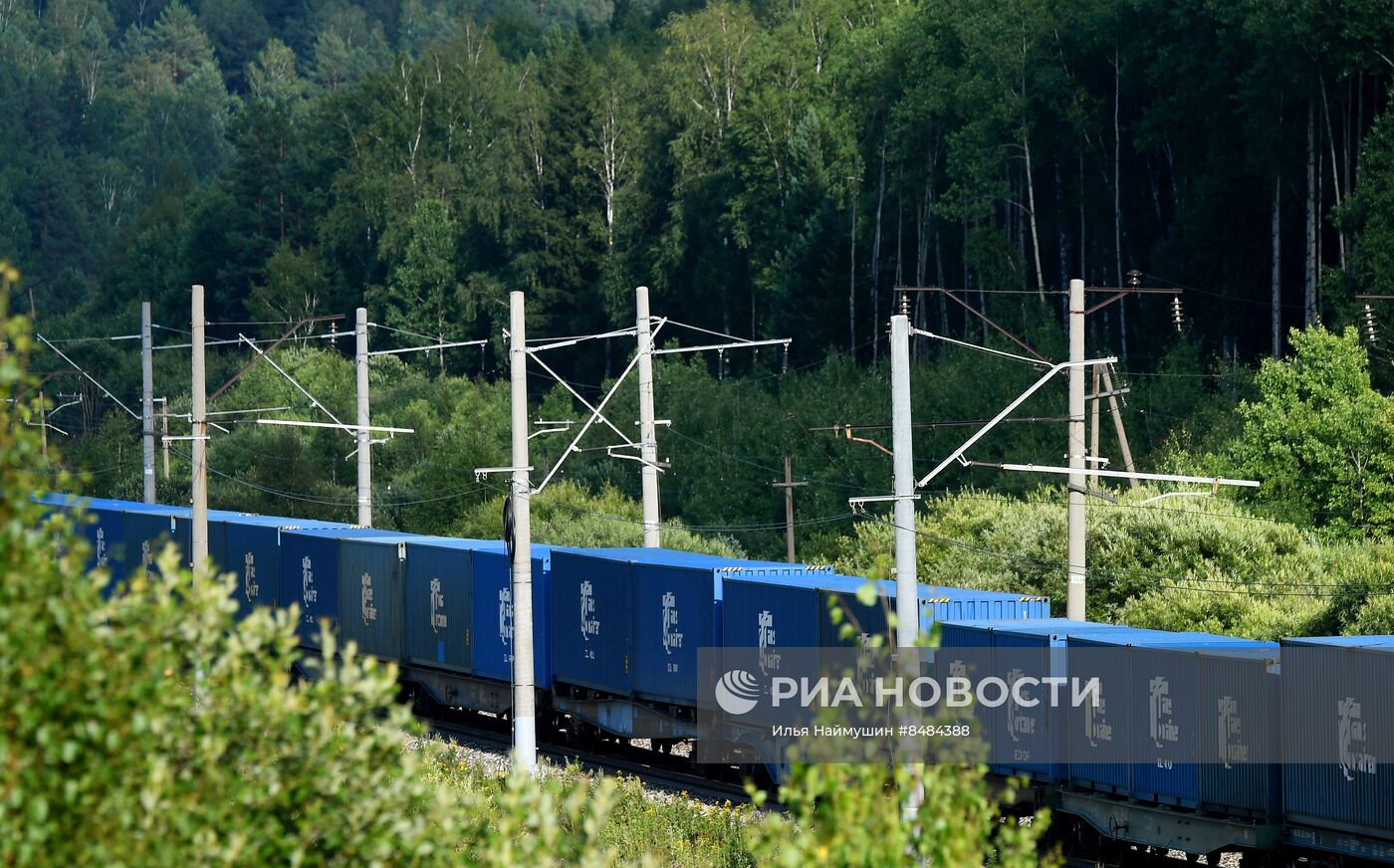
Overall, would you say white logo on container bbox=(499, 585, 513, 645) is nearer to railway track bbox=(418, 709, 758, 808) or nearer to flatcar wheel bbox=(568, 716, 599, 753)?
flatcar wheel bbox=(568, 716, 599, 753)

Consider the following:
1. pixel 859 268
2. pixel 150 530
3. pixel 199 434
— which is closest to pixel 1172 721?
pixel 199 434

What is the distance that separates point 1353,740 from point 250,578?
28.1 meters

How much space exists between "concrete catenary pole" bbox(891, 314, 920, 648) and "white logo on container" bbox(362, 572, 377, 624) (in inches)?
648

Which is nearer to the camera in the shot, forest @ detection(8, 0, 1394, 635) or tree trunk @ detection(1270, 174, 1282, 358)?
forest @ detection(8, 0, 1394, 635)

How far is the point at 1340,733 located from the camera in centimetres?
1978

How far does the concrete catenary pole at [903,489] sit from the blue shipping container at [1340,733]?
4.59 meters

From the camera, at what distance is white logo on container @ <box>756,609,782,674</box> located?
2769cm

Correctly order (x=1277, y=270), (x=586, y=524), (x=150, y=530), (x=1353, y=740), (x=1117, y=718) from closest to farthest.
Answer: (x=1353, y=740) < (x=1117, y=718) < (x=150, y=530) < (x=586, y=524) < (x=1277, y=270)

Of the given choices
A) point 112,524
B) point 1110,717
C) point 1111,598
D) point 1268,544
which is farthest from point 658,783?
point 112,524

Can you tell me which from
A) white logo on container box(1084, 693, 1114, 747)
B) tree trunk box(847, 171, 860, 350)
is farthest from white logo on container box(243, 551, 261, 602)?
tree trunk box(847, 171, 860, 350)

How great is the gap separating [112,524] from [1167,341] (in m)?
35.6

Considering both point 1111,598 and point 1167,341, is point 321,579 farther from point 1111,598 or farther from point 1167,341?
point 1167,341

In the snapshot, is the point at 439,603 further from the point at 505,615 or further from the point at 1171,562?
the point at 1171,562

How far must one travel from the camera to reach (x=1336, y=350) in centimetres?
4609
